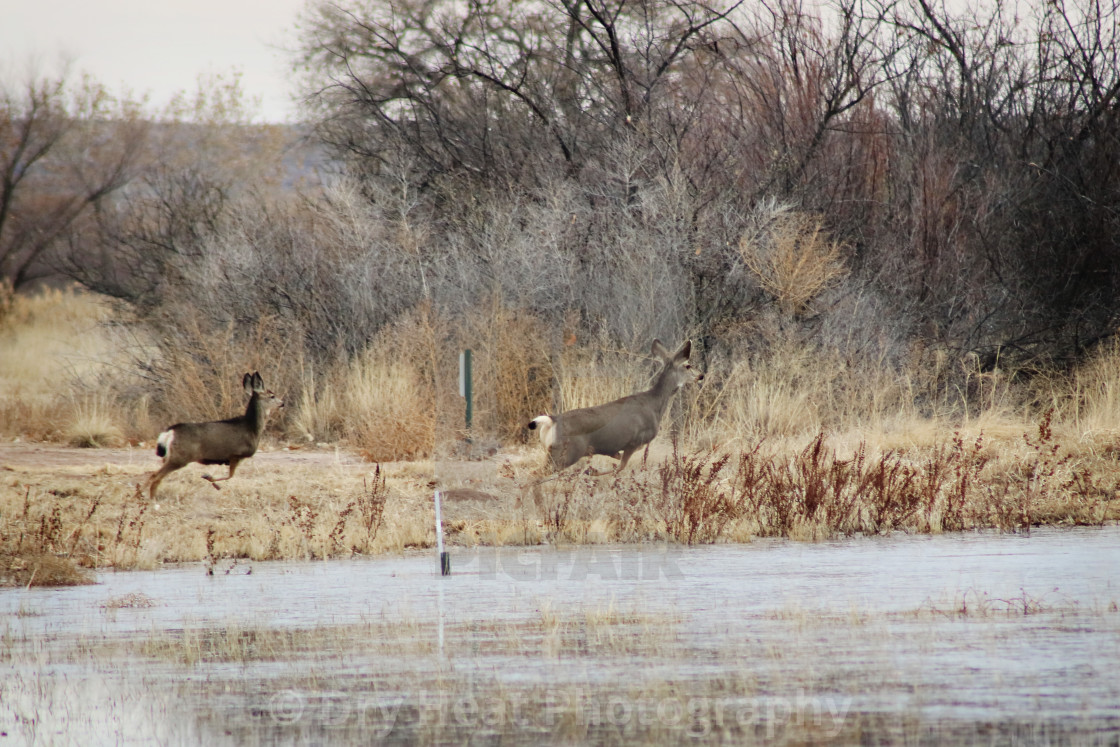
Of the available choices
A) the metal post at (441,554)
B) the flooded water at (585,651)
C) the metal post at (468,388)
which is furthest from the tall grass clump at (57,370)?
the metal post at (441,554)

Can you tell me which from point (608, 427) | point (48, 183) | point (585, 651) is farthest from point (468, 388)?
point (48, 183)

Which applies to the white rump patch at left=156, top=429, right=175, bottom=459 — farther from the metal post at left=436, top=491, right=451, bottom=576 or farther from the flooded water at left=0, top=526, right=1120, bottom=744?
the metal post at left=436, top=491, right=451, bottom=576

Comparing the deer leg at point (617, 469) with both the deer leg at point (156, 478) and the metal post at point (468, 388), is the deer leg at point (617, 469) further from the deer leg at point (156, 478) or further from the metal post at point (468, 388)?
the deer leg at point (156, 478)

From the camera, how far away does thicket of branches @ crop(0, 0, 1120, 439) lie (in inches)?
810

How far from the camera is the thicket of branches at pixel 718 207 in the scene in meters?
20.6

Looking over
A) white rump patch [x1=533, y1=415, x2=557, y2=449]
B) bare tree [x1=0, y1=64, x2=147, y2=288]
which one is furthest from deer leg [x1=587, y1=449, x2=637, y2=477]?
bare tree [x1=0, y1=64, x2=147, y2=288]

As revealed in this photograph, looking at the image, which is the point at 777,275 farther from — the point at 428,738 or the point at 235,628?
the point at 428,738

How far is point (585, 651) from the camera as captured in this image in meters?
7.71

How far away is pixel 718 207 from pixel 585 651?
557 inches

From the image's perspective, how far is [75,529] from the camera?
12656 millimetres

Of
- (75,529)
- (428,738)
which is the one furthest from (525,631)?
(75,529)

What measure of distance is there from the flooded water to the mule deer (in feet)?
8.96

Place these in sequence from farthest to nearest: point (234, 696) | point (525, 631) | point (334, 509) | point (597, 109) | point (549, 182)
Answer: point (597, 109)
point (549, 182)
point (334, 509)
point (525, 631)
point (234, 696)

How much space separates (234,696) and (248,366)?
1430cm
